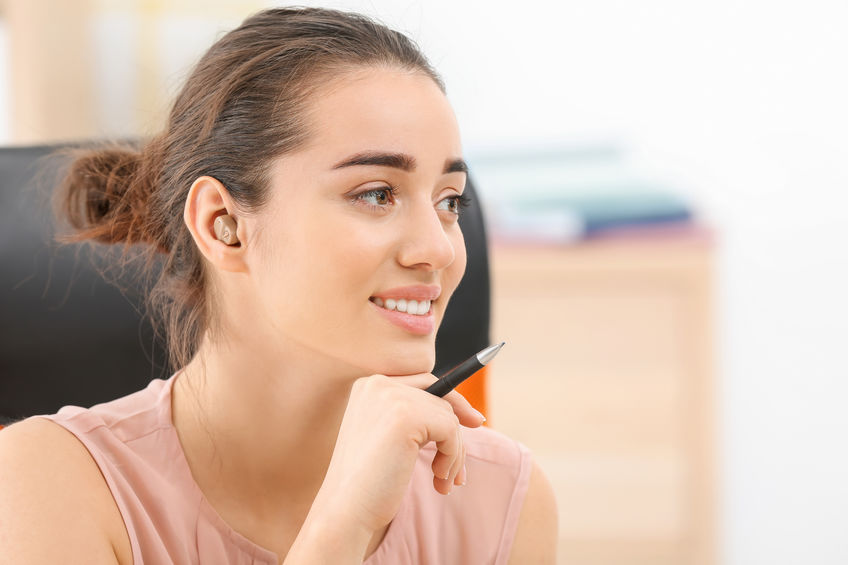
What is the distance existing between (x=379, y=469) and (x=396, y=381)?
10 centimetres

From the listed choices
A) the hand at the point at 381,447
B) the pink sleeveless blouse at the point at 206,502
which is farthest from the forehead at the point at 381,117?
the pink sleeveless blouse at the point at 206,502

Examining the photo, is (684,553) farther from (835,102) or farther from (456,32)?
(456,32)

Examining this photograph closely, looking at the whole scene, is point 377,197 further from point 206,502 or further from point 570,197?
point 570,197

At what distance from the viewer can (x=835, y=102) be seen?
2.48 m

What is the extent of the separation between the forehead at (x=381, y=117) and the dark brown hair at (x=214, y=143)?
0.06ft

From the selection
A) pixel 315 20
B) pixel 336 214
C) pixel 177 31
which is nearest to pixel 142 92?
pixel 177 31

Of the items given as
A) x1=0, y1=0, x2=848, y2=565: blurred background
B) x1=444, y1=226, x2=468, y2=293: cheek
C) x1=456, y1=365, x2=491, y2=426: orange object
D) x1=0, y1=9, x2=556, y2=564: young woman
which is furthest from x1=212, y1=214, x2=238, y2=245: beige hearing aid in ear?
x1=0, y1=0, x2=848, y2=565: blurred background

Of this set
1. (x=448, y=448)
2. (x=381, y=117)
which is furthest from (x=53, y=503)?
(x=381, y=117)

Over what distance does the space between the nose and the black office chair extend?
0.31 meters

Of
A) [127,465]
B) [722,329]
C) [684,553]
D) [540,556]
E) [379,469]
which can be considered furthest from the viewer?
[722,329]

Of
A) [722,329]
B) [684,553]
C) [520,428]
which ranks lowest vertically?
[684,553]

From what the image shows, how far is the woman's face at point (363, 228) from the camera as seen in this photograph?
98cm

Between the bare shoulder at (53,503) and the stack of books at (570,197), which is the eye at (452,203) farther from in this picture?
the stack of books at (570,197)

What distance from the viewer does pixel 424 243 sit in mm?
983
